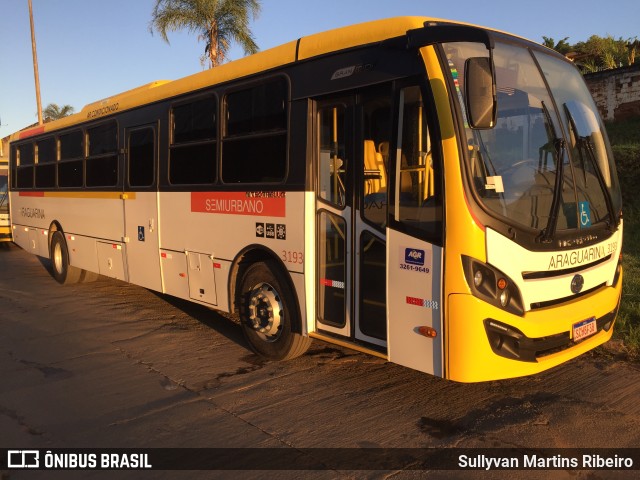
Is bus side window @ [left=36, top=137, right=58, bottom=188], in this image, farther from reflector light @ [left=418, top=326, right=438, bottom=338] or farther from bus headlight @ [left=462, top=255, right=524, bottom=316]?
bus headlight @ [left=462, top=255, right=524, bottom=316]

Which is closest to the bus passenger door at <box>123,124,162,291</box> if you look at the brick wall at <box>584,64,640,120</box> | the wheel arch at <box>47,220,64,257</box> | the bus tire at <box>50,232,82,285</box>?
the bus tire at <box>50,232,82,285</box>

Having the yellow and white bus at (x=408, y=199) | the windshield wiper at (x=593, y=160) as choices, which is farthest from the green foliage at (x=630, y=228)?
the windshield wiper at (x=593, y=160)

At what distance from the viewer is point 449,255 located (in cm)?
392

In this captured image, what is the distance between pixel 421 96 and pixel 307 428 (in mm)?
2625

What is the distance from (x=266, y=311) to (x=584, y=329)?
290 cm

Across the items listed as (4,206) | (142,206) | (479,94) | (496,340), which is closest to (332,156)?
(479,94)

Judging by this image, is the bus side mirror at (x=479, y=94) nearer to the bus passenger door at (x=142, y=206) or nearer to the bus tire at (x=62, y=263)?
the bus passenger door at (x=142, y=206)

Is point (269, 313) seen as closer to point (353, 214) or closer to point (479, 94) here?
point (353, 214)

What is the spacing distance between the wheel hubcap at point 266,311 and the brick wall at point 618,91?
14616 millimetres

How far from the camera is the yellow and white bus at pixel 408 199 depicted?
12.9ft

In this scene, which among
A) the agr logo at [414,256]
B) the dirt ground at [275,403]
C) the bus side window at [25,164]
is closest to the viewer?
the dirt ground at [275,403]

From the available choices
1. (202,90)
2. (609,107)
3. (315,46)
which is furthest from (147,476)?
(609,107)

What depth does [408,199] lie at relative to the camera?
4254mm

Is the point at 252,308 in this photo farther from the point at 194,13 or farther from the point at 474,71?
the point at 194,13
